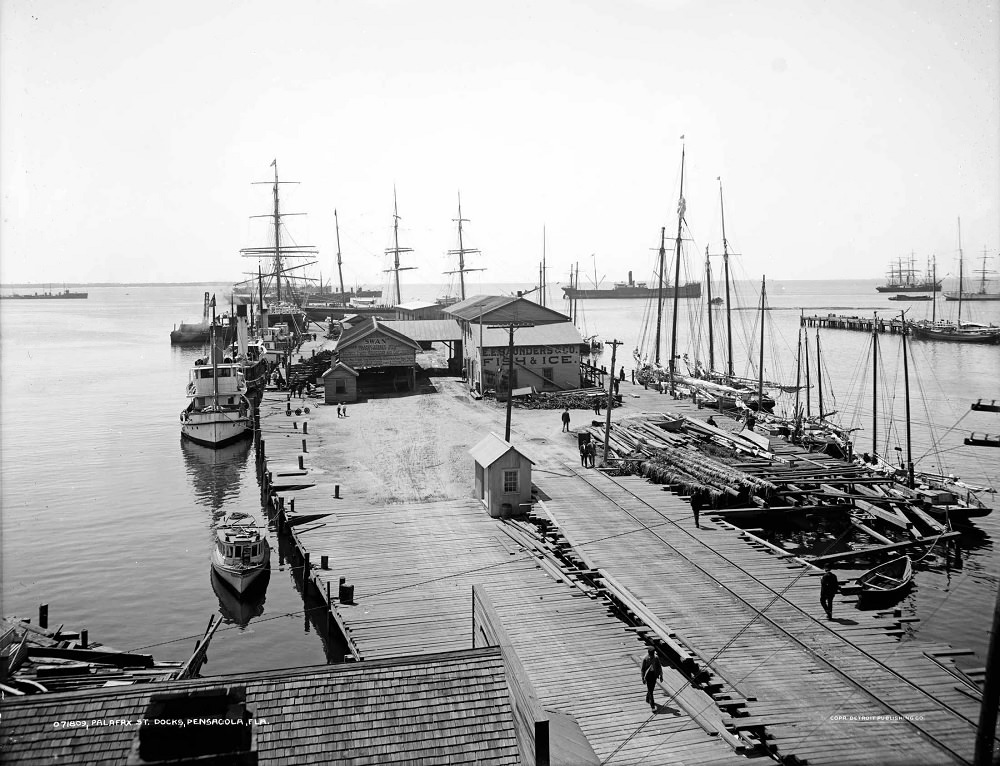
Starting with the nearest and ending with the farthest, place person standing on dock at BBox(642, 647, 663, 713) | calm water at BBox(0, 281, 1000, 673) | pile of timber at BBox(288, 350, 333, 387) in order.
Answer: person standing on dock at BBox(642, 647, 663, 713)
calm water at BBox(0, 281, 1000, 673)
pile of timber at BBox(288, 350, 333, 387)

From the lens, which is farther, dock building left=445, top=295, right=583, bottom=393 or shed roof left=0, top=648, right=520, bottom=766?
dock building left=445, top=295, right=583, bottom=393

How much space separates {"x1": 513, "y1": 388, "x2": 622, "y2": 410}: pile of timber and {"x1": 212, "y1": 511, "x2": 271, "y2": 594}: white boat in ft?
91.7

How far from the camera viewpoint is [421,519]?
3014 centimetres

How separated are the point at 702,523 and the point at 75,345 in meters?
132

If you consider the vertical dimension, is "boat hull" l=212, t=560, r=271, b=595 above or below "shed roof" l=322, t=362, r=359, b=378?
below

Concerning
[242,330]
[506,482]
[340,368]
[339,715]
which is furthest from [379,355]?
[339,715]

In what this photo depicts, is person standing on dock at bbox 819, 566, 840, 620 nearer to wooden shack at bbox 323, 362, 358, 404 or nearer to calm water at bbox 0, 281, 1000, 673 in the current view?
calm water at bbox 0, 281, 1000, 673

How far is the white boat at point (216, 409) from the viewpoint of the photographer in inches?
2061

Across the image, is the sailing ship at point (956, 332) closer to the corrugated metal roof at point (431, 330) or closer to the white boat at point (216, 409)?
the corrugated metal roof at point (431, 330)

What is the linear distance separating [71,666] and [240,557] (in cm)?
952

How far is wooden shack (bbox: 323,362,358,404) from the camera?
5806 cm

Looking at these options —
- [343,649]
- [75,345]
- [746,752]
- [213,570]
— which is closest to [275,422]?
[213,570]

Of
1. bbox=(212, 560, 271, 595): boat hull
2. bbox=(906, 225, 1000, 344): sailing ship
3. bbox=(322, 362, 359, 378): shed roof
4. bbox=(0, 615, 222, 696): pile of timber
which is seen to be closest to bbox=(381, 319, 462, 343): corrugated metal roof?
bbox=(322, 362, 359, 378): shed roof

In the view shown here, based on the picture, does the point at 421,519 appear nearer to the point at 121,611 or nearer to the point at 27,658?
the point at 121,611
